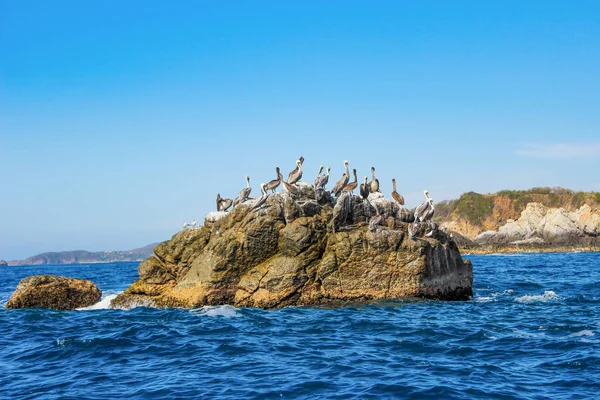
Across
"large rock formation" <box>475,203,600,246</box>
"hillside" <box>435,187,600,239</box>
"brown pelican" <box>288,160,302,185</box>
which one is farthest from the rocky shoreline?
"brown pelican" <box>288,160,302,185</box>

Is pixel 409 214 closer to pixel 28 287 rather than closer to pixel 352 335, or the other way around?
pixel 352 335

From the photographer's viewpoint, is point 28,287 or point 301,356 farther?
point 28,287

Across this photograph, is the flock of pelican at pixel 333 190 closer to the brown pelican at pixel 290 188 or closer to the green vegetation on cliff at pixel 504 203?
the brown pelican at pixel 290 188

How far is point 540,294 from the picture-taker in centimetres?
2636

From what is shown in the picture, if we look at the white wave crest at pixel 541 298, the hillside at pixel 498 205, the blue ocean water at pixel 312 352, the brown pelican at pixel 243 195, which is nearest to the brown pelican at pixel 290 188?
the brown pelican at pixel 243 195

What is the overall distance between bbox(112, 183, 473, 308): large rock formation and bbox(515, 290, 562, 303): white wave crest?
2280 mm

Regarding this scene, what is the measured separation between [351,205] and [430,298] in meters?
4.95

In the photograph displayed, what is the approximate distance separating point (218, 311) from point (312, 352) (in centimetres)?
681

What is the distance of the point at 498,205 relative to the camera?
11250cm

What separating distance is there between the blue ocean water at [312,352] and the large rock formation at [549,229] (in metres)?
70.7

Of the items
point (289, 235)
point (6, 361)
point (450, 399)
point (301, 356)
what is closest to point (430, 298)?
point (289, 235)

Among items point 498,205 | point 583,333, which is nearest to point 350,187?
point 583,333

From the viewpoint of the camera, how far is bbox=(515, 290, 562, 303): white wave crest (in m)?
23.8

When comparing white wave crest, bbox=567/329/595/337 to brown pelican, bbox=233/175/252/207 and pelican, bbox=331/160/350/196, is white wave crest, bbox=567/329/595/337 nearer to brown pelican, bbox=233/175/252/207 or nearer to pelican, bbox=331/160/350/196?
pelican, bbox=331/160/350/196
